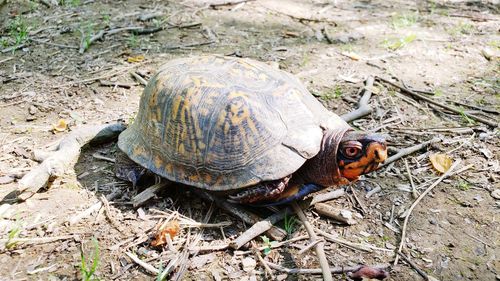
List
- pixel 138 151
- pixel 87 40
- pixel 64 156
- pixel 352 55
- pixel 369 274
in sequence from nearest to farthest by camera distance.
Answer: pixel 369 274
pixel 138 151
pixel 64 156
pixel 352 55
pixel 87 40

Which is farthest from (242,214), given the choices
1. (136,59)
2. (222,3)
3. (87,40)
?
(222,3)

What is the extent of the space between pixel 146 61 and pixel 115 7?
1650 millimetres

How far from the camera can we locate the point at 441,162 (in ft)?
10.2

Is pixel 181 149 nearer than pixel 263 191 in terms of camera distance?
No

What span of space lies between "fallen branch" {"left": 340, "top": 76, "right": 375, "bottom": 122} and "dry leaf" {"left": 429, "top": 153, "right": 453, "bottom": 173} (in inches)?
26.4

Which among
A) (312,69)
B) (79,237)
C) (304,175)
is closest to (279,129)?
(304,175)

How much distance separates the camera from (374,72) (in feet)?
14.2

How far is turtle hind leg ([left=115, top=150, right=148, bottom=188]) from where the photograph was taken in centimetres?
288

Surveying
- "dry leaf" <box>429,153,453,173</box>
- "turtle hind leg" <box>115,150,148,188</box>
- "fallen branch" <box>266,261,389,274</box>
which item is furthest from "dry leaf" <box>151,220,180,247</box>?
"dry leaf" <box>429,153,453,173</box>

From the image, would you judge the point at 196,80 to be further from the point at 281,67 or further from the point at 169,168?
the point at 281,67

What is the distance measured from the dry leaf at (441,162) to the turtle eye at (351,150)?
0.96 m

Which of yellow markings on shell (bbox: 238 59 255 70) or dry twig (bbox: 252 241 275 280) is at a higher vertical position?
yellow markings on shell (bbox: 238 59 255 70)

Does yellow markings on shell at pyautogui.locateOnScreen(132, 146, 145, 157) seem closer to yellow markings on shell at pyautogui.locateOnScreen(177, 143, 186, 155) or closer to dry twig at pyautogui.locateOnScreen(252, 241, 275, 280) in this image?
yellow markings on shell at pyautogui.locateOnScreen(177, 143, 186, 155)

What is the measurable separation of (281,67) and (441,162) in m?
1.90
